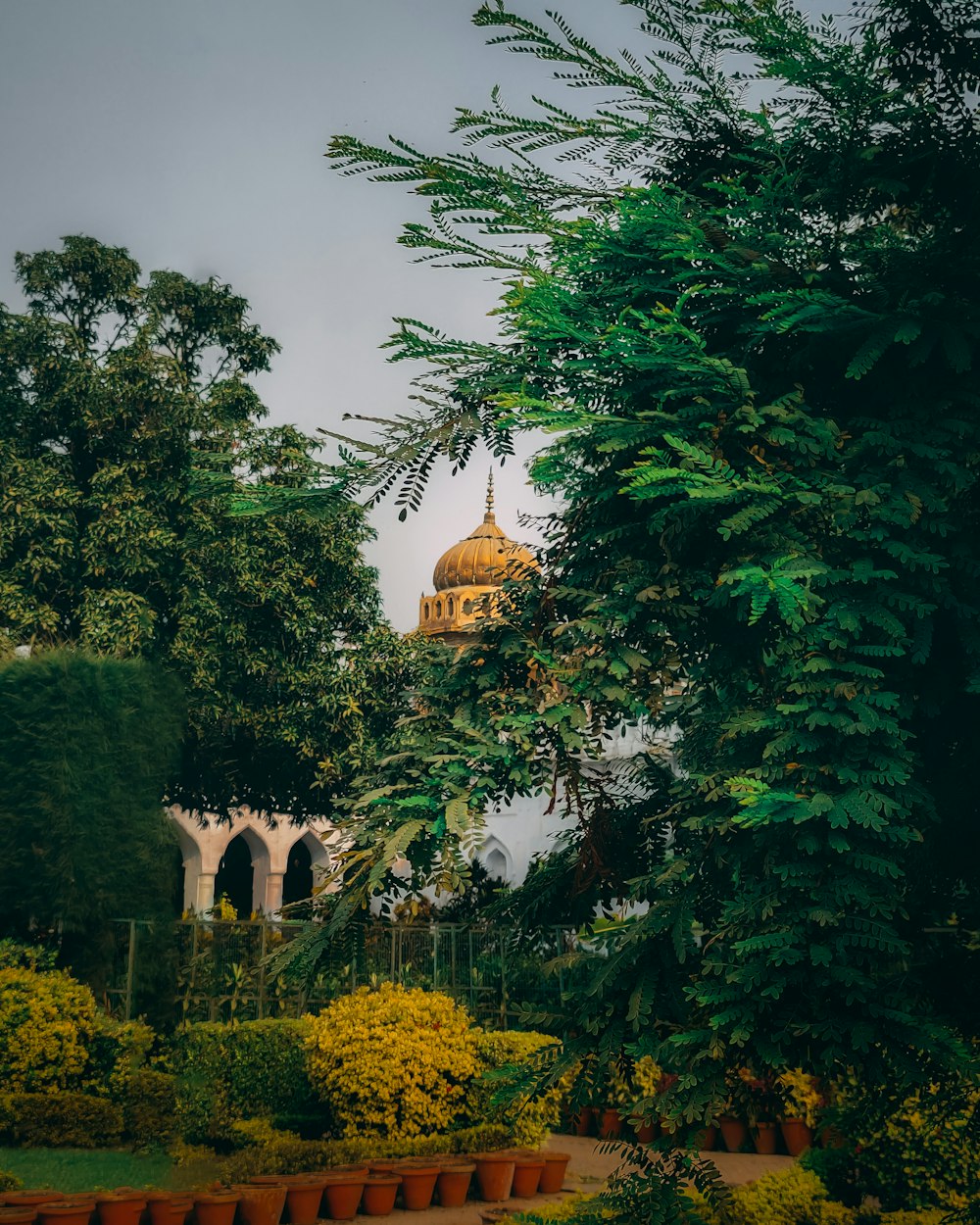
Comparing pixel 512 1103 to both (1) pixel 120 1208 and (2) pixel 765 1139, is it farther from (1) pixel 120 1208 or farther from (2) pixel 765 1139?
(1) pixel 120 1208

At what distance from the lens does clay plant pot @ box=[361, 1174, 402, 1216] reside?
9.31 meters

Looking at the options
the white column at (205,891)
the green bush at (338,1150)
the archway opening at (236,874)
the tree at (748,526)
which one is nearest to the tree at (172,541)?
the green bush at (338,1150)

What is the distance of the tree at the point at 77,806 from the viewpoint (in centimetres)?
1298

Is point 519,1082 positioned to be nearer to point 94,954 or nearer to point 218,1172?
point 218,1172

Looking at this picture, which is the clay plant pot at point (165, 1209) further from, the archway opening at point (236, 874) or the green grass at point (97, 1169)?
the archway opening at point (236, 874)

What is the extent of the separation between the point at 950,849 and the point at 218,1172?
24.0 feet

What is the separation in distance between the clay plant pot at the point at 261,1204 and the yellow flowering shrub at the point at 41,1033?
3.66 m

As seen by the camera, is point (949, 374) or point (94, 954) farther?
point (94, 954)

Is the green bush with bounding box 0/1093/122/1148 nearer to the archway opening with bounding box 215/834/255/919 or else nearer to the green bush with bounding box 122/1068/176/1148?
the green bush with bounding box 122/1068/176/1148

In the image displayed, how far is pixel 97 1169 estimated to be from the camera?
10.6 m

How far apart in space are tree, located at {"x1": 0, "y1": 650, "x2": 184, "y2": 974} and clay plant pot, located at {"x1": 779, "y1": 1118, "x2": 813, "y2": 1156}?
6871 millimetres

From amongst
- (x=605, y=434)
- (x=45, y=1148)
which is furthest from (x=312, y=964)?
(x=45, y=1148)

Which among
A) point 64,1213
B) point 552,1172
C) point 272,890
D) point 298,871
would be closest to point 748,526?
point 64,1213

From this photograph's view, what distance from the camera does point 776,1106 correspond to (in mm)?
4582
